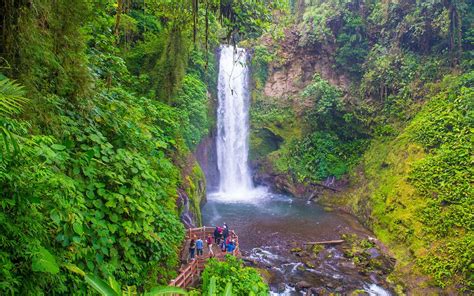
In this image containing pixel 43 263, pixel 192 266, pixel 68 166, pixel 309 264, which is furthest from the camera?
pixel 309 264

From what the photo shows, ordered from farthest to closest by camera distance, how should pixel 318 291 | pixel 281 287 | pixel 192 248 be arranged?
pixel 281 287, pixel 318 291, pixel 192 248

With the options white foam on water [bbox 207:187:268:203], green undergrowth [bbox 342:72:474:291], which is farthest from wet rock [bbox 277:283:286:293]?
white foam on water [bbox 207:187:268:203]

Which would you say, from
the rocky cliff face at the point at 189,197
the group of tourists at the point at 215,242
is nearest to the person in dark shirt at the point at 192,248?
the group of tourists at the point at 215,242

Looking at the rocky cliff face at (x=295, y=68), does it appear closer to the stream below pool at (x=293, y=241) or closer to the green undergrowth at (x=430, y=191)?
the green undergrowth at (x=430, y=191)

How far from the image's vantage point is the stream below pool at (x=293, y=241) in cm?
1055

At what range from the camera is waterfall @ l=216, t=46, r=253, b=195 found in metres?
23.2

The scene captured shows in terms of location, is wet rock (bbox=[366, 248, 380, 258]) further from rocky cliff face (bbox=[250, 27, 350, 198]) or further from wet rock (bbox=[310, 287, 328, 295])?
rocky cliff face (bbox=[250, 27, 350, 198])

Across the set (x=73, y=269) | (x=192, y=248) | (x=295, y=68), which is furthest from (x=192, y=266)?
(x=295, y=68)

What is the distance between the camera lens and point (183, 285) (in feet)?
25.0

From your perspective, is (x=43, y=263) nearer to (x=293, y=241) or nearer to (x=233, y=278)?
(x=233, y=278)

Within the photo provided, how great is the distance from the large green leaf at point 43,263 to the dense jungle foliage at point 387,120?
29.5 ft

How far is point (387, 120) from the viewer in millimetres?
19141

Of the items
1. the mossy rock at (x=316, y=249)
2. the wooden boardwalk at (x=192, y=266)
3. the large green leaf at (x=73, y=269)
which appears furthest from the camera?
the mossy rock at (x=316, y=249)

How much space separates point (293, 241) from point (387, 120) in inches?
405
